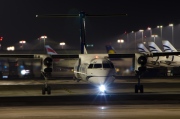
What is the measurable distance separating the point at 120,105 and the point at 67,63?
6271cm

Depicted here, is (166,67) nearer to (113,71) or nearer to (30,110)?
(113,71)

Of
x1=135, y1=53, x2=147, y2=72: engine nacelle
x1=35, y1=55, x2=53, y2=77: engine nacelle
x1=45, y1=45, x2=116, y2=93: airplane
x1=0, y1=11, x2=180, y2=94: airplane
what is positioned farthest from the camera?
x1=135, y1=53, x2=147, y2=72: engine nacelle

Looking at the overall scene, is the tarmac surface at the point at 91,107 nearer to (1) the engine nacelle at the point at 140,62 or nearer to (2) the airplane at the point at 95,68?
(2) the airplane at the point at 95,68

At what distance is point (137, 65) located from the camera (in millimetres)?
36906

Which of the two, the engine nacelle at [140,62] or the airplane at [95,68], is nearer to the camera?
the airplane at [95,68]

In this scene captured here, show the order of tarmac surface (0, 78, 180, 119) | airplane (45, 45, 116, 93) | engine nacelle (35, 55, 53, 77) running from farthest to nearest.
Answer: engine nacelle (35, 55, 53, 77)
airplane (45, 45, 116, 93)
tarmac surface (0, 78, 180, 119)

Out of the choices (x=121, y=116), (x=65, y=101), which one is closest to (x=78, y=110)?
(x=121, y=116)

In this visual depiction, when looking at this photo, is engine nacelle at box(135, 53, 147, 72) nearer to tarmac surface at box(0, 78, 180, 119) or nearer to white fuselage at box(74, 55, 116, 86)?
white fuselage at box(74, 55, 116, 86)

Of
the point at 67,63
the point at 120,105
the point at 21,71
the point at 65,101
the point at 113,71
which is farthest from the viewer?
the point at 67,63

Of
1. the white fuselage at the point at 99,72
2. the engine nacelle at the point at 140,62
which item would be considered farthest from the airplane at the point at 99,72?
the engine nacelle at the point at 140,62

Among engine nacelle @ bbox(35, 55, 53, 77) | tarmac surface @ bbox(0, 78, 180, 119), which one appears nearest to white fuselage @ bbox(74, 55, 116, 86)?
engine nacelle @ bbox(35, 55, 53, 77)

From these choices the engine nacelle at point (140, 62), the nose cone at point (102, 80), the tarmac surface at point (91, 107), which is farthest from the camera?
the engine nacelle at point (140, 62)

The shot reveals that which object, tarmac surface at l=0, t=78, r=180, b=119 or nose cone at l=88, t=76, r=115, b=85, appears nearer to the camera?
tarmac surface at l=0, t=78, r=180, b=119

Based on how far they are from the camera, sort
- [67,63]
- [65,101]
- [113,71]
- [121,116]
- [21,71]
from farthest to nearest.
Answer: [67,63] → [21,71] → [113,71] → [65,101] → [121,116]
